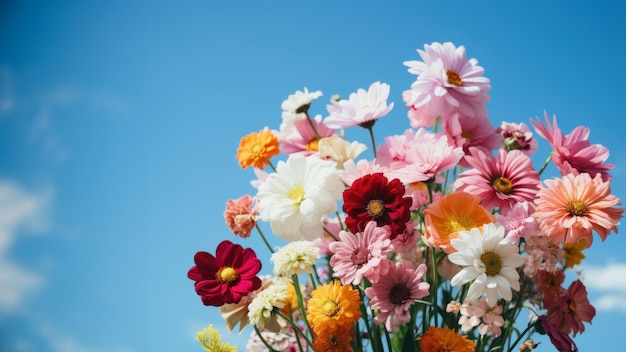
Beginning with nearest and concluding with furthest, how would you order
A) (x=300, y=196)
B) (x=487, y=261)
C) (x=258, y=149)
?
(x=487, y=261) → (x=300, y=196) → (x=258, y=149)

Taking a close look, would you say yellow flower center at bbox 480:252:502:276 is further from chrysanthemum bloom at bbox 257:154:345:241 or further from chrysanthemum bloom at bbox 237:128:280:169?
chrysanthemum bloom at bbox 237:128:280:169

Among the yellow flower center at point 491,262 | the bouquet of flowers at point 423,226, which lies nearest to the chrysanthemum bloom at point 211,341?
the bouquet of flowers at point 423,226

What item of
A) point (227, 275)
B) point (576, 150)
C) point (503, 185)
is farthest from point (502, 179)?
point (227, 275)

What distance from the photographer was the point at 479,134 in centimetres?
98

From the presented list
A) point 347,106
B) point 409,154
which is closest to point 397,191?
point 409,154

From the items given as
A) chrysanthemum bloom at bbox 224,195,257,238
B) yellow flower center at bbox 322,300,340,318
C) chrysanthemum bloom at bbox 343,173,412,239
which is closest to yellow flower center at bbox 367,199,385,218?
chrysanthemum bloom at bbox 343,173,412,239

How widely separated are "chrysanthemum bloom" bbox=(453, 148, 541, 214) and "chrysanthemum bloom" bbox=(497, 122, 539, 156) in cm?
7

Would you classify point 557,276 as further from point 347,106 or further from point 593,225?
point 347,106

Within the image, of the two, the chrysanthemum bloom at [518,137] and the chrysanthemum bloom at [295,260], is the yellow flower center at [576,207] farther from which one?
the chrysanthemum bloom at [295,260]

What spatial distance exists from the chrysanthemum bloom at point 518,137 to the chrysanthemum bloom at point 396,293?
0.23m

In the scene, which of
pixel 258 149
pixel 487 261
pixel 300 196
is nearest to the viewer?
pixel 487 261

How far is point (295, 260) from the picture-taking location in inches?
33.5

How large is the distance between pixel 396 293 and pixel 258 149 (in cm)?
30

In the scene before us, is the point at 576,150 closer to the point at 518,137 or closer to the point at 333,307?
the point at 518,137
